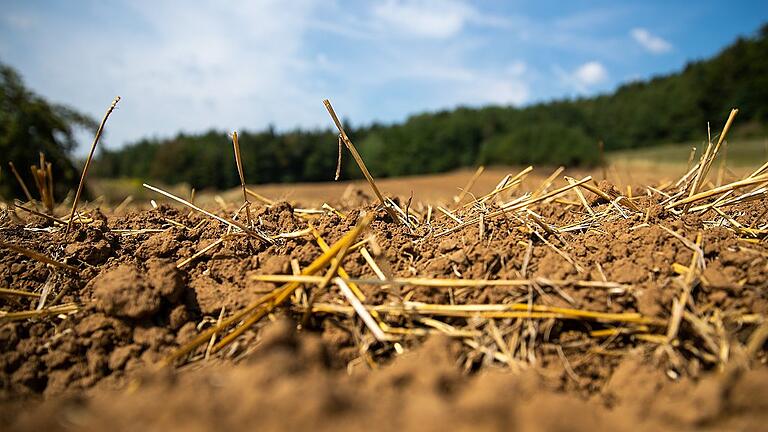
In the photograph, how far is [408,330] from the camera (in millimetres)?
1758

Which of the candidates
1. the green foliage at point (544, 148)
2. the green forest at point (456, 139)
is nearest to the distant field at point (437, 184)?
the green foliage at point (544, 148)

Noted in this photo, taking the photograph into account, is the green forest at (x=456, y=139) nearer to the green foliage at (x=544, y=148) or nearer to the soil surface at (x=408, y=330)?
the green foliage at (x=544, y=148)

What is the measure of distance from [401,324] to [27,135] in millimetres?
18520

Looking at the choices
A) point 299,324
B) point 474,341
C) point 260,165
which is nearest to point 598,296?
point 474,341

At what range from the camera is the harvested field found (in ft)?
3.85

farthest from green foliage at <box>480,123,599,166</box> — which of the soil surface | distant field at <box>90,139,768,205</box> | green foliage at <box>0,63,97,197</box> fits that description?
the soil surface

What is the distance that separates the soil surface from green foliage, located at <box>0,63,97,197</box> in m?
15.5

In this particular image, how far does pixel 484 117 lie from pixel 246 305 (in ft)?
195

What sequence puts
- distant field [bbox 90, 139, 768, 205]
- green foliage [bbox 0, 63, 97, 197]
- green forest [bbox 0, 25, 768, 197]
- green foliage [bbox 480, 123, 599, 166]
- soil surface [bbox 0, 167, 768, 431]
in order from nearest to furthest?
soil surface [bbox 0, 167, 768, 431], distant field [bbox 90, 139, 768, 205], green foliage [bbox 0, 63, 97, 197], green foliage [bbox 480, 123, 599, 166], green forest [bbox 0, 25, 768, 197]

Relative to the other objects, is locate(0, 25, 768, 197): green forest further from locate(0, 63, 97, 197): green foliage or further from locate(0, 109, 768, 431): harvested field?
locate(0, 109, 768, 431): harvested field

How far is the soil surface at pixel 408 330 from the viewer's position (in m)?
1.16

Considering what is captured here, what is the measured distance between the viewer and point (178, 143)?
2127 inches

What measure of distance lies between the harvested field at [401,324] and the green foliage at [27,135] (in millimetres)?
15444

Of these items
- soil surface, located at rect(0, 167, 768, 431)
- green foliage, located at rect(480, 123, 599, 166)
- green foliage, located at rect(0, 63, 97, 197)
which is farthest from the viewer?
green foliage, located at rect(480, 123, 599, 166)
